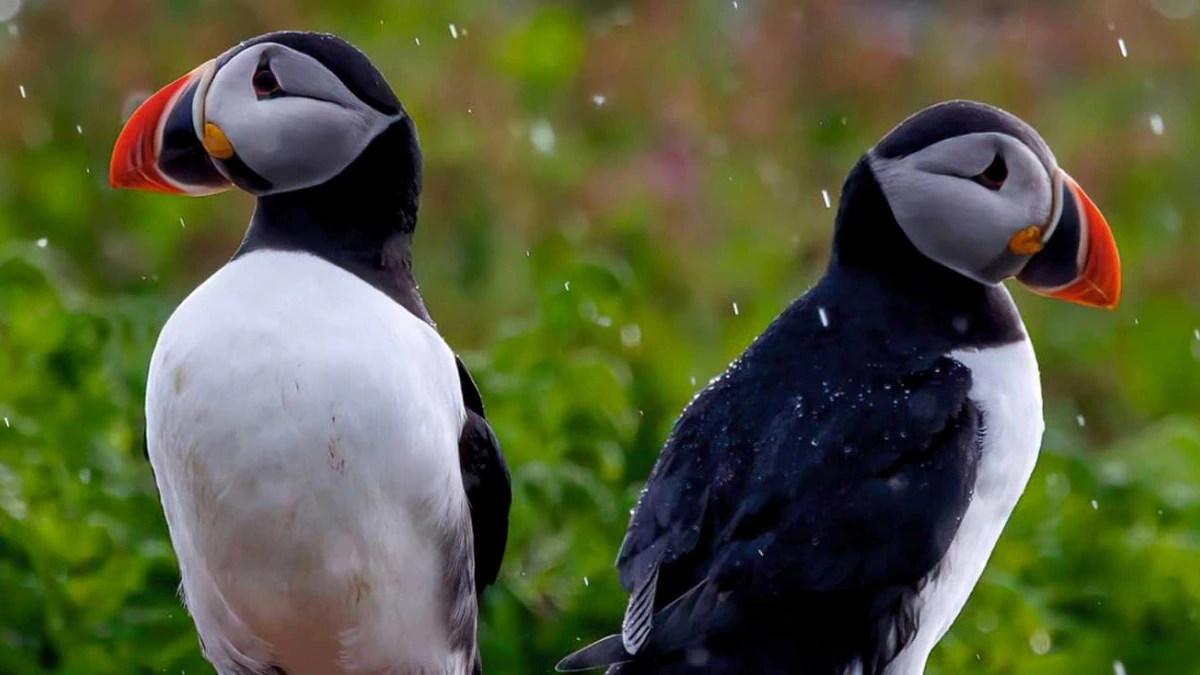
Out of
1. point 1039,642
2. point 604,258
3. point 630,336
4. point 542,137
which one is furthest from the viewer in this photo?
point 542,137

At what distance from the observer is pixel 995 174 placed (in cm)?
245

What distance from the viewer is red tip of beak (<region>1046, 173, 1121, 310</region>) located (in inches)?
98.0

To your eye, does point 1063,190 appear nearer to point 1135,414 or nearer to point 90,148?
point 1135,414

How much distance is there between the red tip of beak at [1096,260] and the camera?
2490 millimetres

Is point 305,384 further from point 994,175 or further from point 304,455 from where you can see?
point 994,175

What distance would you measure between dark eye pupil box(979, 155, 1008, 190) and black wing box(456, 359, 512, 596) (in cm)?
63

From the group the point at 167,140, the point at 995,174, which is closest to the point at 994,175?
the point at 995,174

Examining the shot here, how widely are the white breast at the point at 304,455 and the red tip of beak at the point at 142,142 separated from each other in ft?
0.48

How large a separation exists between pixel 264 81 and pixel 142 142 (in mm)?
150

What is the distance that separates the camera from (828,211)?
533 centimetres

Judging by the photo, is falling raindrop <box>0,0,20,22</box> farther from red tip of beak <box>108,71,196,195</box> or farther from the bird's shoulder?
the bird's shoulder

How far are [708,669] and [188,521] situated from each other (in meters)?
0.58

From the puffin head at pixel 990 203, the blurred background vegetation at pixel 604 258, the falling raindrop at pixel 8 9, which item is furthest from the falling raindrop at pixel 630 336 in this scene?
the falling raindrop at pixel 8 9

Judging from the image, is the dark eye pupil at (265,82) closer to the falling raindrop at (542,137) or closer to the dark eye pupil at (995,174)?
the dark eye pupil at (995,174)
